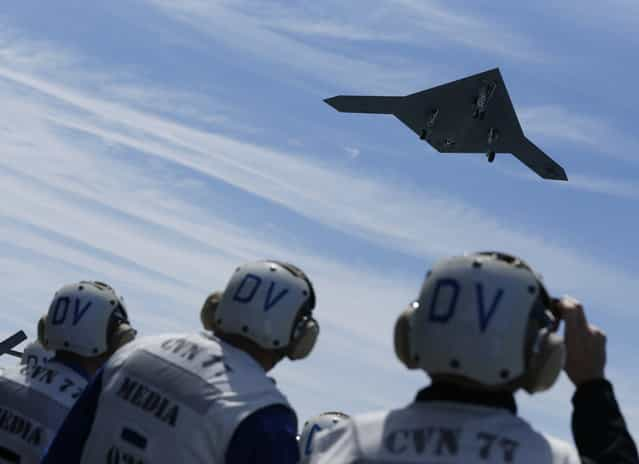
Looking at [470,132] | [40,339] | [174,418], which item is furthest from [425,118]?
[174,418]

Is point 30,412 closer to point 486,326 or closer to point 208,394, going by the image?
point 208,394

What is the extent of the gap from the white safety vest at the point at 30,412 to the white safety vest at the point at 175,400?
277cm

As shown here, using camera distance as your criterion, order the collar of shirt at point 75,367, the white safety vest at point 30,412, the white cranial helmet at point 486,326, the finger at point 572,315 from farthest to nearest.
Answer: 1. the collar of shirt at point 75,367
2. the white safety vest at point 30,412
3. the finger at point 572,315
4. the white cranial helmet at point 486,326

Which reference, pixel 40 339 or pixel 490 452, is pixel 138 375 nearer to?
pixel 490 452

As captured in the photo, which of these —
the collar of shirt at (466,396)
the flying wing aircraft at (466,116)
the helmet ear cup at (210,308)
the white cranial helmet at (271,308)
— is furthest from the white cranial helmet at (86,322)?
the flying wing aircraft at (466,116)

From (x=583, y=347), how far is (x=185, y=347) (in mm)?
2983

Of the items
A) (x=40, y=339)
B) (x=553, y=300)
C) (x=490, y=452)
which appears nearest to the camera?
(x=490, y=452)

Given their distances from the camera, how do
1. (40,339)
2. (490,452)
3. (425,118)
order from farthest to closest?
(425,118) < (40,339) < (490,452)

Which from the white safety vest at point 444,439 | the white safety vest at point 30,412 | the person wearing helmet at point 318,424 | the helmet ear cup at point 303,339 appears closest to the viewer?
the white safety vest at point 444,439

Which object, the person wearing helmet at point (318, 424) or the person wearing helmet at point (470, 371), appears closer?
the person wearing helmet at point (470, 371)

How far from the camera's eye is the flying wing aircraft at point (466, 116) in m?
54.2

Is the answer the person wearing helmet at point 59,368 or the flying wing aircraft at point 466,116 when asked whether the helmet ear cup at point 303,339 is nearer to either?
the person wearing helmet at point 59,368

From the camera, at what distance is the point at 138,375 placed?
6.58 m

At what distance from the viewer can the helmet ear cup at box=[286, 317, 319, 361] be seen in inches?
286
